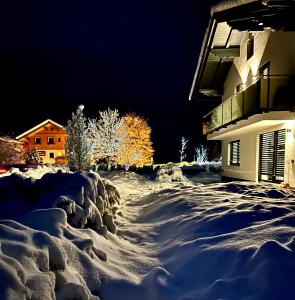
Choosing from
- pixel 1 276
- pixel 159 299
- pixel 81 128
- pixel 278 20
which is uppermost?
pixel 278 20

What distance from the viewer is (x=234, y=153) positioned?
1791 centimetres

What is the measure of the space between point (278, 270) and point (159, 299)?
138 cm

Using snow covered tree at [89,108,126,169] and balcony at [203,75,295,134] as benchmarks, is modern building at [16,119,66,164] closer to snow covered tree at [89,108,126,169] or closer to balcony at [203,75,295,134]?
snow covered tree at [89,108,126,169]

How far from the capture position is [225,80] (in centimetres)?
1820

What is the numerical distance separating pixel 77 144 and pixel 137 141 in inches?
707

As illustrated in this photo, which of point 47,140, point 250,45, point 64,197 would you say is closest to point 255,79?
point 250,45

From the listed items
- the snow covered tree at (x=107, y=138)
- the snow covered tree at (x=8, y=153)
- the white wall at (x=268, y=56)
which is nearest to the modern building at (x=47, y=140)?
the snow covered tree at (x=107, y=138)

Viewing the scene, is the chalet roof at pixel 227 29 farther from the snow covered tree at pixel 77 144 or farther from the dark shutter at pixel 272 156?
the snow covered tree at pixel 77 144

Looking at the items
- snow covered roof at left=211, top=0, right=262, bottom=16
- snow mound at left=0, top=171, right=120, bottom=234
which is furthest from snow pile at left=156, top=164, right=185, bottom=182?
snow mound at left=0, top=171, right=120, bottom=234

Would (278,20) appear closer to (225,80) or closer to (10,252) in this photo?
(225,80)

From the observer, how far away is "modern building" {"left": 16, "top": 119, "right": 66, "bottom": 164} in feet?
125

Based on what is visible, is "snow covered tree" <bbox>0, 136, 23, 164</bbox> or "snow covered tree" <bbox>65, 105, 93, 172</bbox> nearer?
"snow covered tree" <bbox>65, 105, 93, 172</bbox>

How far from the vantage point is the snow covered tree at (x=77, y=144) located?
19.1 m

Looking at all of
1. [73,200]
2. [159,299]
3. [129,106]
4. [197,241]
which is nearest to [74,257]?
[159,299]
